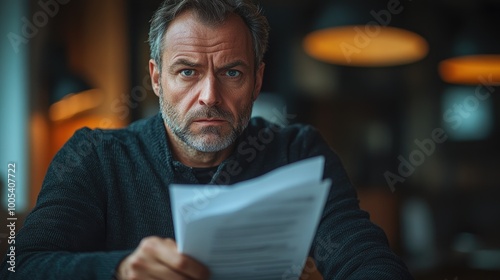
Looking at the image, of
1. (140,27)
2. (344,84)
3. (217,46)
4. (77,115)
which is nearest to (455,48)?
(344,84)

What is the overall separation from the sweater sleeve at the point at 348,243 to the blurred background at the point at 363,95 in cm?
210

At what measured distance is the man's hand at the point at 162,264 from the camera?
2.78ft

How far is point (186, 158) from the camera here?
4.88 ft

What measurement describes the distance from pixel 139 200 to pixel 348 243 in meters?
0.47

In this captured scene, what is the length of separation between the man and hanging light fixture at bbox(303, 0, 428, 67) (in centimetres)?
204

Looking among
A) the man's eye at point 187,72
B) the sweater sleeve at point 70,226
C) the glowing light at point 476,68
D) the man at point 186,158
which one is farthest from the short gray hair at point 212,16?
the glowing light at point 476,68

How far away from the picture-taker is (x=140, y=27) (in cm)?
515

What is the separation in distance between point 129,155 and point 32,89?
3.07 metres

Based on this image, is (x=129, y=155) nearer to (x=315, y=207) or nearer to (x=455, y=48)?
(x=315, y=207)

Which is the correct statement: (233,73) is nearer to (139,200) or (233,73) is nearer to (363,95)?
(139,200)

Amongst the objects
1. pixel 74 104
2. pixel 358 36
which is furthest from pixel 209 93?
pixel 74 104

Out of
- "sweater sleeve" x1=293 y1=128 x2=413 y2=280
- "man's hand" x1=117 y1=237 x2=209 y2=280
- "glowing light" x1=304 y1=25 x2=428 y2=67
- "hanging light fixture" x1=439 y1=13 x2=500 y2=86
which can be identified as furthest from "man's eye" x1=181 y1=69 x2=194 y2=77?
"hanging light fixture" x1=439 y1=13 x2=500 y2=86

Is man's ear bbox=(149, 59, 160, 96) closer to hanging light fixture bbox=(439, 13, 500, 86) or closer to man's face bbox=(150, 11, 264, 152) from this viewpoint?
man's face bbox=(150, 11, 264, 152)

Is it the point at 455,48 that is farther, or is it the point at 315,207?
the point at 455,48
